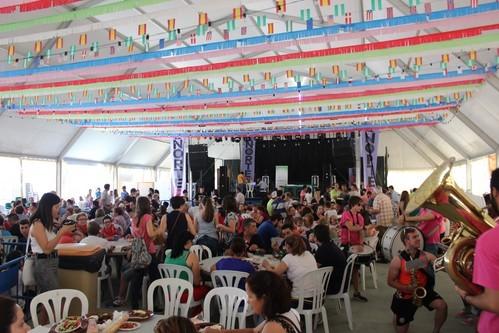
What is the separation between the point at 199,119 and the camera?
1181 centimetres

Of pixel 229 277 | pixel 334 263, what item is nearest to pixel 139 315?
pixel 229 277

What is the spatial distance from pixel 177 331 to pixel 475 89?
893 cm

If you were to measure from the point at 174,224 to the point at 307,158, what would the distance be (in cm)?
1362

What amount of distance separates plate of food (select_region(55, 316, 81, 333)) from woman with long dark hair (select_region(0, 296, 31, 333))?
68 cm

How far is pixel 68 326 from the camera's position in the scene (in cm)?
258

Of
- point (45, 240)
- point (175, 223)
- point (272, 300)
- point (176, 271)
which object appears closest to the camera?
point (272, 300)

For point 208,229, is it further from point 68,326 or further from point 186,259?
point 68,326

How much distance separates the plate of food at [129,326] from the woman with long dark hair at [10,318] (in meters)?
0.85

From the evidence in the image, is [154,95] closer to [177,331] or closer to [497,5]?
[497,5]

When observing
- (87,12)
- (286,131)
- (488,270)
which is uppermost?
(87,12)

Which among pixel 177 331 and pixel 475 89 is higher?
pixel 475 89

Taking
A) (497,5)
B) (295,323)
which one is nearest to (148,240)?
(295,323)

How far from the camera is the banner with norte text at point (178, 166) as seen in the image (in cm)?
1575

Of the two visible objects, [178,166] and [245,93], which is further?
[178,166]
